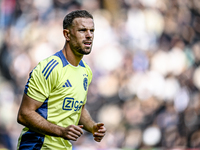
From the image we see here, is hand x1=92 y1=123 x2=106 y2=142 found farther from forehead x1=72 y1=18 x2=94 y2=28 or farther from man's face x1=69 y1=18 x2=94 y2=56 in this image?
forehead x1=72 y1=18 x2=94 y2=28

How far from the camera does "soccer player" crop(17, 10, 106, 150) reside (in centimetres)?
266

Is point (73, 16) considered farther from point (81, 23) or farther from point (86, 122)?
point (86, 122)

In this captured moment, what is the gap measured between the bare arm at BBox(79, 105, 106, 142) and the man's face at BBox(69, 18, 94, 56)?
675 mm

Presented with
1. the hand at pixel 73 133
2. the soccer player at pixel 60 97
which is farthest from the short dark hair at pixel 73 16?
the hand at pixel 73 133

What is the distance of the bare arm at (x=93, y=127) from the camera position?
2846 mm

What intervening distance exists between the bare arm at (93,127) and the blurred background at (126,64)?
340cm

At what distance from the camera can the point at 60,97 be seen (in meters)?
2.83

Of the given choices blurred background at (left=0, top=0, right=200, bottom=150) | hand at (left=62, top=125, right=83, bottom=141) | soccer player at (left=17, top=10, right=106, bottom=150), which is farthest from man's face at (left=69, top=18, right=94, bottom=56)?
blurred background at (left=0, top=0, right=200, bottom=150)

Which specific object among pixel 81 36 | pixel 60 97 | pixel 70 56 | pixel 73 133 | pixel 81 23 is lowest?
pixel 73 133

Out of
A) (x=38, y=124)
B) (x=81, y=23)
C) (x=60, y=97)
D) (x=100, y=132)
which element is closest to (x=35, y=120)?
(x=38, y=124)

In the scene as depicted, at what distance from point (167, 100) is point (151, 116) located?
22.3 inches

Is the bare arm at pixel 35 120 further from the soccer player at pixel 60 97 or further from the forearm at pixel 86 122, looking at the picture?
the forearm at pixel 86 122

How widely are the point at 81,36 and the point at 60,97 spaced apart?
595 millimetres

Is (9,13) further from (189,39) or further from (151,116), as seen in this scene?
(189,39)
